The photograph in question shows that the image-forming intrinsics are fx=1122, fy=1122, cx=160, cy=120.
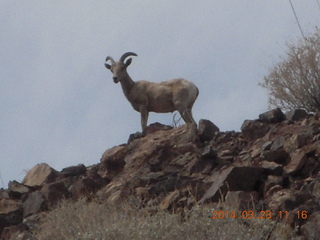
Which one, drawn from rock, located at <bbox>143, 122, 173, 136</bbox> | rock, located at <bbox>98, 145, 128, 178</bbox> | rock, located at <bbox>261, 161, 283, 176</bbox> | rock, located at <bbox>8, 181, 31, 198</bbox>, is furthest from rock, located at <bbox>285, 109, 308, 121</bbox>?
rock, located at <bbox>8, 181, 31, 198</bbox>

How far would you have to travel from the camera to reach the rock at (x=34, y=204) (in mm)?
18250

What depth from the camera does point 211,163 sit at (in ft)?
59.2

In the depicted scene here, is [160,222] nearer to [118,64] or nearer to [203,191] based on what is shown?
[203,191]

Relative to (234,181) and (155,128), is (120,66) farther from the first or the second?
(234,181)

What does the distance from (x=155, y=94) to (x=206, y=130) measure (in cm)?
438

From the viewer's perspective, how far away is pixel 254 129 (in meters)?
18.7

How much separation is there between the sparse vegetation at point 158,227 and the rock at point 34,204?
1942 mm

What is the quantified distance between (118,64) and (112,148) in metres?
4.24

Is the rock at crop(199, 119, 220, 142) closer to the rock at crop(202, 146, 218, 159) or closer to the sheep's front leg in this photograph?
the rock at crop(202, 146, 218, 159)

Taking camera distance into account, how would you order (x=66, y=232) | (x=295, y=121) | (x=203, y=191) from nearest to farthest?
1. (x=66, y=232)
2. (x=203, y=191)
3. (x=295, y=121)

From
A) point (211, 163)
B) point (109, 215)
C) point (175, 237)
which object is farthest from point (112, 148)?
point (175, 237)

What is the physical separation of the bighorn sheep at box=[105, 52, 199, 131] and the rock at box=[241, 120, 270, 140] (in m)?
3.72

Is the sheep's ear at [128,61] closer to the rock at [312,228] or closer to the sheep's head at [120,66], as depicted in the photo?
the sheep's head at [120,66]

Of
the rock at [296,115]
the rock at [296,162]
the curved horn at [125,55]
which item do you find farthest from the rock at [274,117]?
the curved horn at [125,55]
